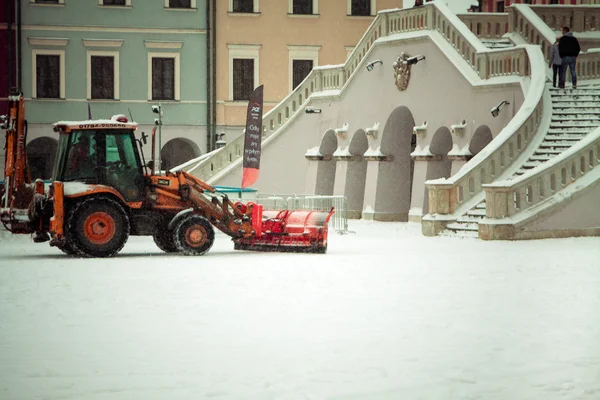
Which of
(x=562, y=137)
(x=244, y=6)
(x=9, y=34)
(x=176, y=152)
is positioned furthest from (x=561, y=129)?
(x=9, y=34)

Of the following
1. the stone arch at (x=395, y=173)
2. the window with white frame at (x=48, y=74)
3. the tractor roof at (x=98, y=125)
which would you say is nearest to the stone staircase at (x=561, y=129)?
the tractor roof at (x=98, y=125)

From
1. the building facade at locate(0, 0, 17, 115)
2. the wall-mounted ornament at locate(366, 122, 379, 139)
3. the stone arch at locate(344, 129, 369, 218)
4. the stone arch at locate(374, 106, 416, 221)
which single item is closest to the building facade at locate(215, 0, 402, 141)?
the building facade at locate(0, 0, 17, 115)

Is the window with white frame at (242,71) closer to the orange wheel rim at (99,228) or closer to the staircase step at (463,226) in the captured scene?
the staircase step at (463,226)

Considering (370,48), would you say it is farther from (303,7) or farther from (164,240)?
(164,240)

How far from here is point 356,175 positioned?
1529 inches

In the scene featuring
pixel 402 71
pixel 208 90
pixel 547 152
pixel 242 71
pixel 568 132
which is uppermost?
pixel 242 71

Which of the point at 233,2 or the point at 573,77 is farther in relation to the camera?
the point at 233,2

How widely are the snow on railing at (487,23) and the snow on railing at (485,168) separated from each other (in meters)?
7.96

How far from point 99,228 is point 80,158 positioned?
129cm

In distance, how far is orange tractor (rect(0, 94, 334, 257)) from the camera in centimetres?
2094

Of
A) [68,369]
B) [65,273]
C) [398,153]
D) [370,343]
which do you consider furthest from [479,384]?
[398,153]

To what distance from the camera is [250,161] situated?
103ft

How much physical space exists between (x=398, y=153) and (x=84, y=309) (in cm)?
2407

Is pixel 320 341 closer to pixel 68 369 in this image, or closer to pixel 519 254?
pixel 68 369
